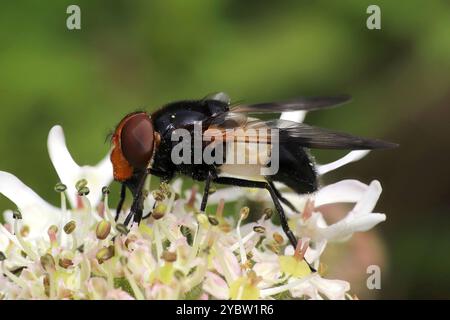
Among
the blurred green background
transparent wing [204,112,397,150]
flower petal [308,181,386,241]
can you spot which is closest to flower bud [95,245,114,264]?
transparent wing [204,112,397,150]

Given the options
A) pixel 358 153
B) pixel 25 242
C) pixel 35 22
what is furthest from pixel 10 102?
pixel 358 153

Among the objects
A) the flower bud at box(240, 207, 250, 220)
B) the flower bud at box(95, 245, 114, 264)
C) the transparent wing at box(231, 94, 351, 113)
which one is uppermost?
the transparent wing at box(231, 94, 351, 113)

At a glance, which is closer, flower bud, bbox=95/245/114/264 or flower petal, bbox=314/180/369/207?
flower bud, bbox=95/245/114/264

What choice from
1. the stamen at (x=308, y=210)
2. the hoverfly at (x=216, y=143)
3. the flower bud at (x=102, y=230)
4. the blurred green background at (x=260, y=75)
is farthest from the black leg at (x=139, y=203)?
the blurred green background at (x=260, y=75)

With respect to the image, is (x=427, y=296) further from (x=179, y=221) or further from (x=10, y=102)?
(x=10, y=102)

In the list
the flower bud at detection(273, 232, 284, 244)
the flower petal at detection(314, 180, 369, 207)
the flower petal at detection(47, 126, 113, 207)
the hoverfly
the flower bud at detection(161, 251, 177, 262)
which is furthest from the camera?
the flower petal at detection(47, 126, 113, 207)

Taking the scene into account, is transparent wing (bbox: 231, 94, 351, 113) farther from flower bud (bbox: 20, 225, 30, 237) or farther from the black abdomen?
flower bud (bbox: 20, 225, 30, 237)

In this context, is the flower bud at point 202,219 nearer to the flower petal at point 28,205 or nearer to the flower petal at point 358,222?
the flower petal at point 358,222
